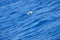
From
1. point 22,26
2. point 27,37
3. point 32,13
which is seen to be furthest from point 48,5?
point 27,37

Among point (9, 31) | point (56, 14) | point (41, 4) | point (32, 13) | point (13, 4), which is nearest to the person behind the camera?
point (9, 31)

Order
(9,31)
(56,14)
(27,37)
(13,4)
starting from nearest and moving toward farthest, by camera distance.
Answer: (27,37)
(9,31)
(56,14)
(13,4)

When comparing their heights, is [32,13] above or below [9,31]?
above

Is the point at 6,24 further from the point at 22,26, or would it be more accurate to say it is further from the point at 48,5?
the point at 48,5

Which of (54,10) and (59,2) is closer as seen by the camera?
(54,10)

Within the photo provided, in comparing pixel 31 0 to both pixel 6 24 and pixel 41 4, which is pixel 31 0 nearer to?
pixel 41 4

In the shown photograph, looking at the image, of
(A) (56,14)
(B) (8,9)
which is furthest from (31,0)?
(A) (56,14)

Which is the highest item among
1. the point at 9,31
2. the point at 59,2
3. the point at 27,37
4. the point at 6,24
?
the point at 59,2
